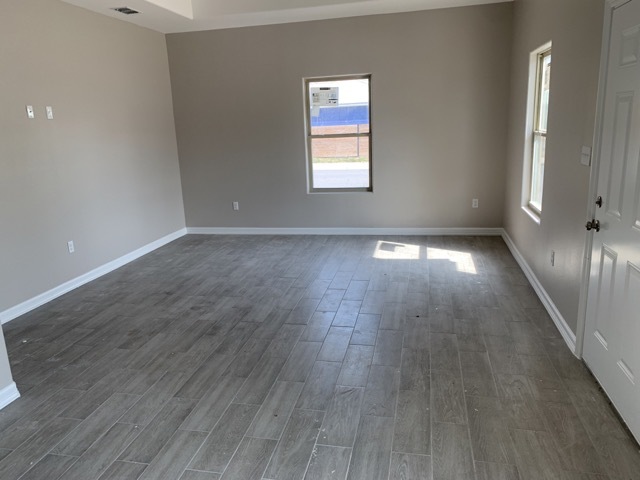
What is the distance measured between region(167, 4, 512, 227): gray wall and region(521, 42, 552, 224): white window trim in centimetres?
111

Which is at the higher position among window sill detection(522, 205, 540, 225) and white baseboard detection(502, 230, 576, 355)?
window sill detection(522, 205, 540, 225)

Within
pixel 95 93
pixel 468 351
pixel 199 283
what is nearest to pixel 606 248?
pixel 468 351

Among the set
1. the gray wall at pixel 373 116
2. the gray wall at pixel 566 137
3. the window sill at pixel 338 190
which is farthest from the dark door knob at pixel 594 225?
the window sill at pixel 338 190

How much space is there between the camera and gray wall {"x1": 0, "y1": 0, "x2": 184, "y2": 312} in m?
3.84

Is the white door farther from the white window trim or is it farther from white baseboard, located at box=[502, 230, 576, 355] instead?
the white window trim

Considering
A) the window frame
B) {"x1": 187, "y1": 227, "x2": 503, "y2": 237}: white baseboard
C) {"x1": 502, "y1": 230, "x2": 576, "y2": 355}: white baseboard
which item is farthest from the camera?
{"x1": 187, "y1": 227, "x2": 503, "y2": 237}: white baseboard

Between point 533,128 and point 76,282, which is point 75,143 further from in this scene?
point 533,128

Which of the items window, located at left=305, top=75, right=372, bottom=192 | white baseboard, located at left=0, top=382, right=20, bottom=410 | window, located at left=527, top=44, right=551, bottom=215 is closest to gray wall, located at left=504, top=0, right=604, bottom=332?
window, located at left=527, top=44, right=551, bottom=215

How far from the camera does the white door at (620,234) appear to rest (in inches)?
83.5

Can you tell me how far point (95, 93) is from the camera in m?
4.78

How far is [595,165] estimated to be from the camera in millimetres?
2578

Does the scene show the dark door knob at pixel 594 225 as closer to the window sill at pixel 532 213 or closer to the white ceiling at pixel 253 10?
the window sill at pixel 532 213

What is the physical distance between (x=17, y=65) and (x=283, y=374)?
335 cm

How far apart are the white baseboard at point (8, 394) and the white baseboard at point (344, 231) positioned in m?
4.01
